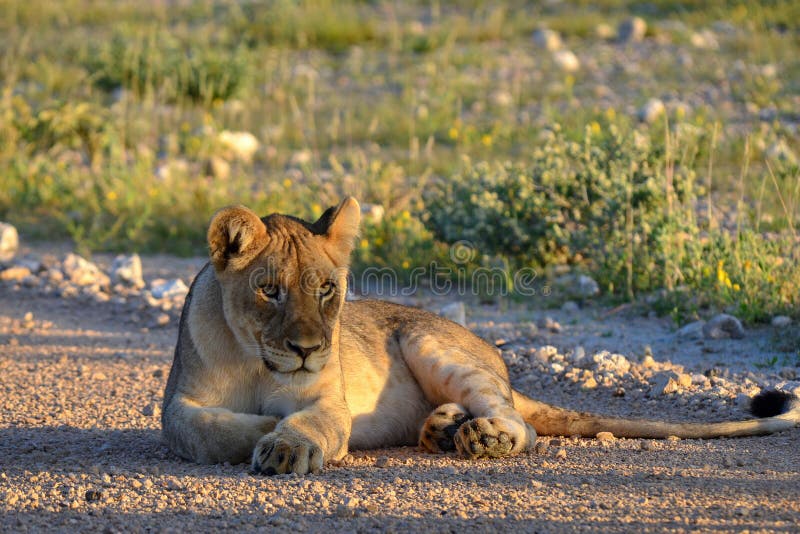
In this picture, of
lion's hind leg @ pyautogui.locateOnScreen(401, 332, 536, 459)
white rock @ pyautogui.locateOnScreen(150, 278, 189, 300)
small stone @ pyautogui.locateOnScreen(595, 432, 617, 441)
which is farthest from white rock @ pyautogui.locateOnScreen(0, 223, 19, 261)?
small stone @ pyautogui.locateOnScreen(595, 432, 617, 441)

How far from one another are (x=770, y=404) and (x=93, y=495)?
323 cm

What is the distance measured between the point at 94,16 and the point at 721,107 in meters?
10.6

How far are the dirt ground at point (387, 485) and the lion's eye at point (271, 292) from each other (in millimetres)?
729

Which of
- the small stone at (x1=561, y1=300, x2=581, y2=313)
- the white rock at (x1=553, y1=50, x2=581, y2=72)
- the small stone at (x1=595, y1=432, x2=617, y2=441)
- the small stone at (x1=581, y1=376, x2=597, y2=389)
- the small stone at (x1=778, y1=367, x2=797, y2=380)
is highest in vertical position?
the white rock at (x1=553, y1=50, x2=581, y2=72)

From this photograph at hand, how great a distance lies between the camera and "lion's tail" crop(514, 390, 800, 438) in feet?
18.3

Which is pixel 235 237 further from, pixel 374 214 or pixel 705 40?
pixel 705 40

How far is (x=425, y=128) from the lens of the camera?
13508 millimetres

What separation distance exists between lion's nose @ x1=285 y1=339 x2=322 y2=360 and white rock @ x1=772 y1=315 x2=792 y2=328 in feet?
13.1

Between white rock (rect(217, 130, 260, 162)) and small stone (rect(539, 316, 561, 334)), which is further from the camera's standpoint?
white rock (rect(217, 130, 260, 162))

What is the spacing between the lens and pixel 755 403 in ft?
18.7

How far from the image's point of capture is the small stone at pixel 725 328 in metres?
7.58

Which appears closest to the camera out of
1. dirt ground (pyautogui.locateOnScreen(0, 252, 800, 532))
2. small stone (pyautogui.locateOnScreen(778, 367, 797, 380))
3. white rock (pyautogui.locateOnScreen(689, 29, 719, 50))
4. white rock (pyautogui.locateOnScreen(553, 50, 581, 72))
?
dirt ground (pyautogui.locateOnScreen(0, 252, 800, 532))

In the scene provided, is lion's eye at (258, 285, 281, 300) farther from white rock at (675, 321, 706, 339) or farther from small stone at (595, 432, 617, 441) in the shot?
white rock at (675, 321, 706, 339)

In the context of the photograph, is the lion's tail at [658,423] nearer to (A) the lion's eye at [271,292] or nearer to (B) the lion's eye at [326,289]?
(B) the lion's eye at [326,289]
